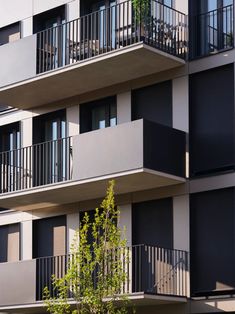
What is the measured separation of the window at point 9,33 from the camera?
3209 centimetres

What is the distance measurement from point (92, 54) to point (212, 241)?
5.72m

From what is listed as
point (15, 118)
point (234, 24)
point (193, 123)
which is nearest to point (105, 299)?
point (193, 123)

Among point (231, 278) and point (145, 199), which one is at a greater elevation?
point (145, 199)

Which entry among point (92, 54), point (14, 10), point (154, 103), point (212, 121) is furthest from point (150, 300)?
point (14, 10)

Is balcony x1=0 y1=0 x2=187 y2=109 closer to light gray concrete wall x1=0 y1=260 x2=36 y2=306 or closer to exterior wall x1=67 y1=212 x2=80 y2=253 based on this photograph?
exterior wall x1=67 y1=212 x2=80 y2=253

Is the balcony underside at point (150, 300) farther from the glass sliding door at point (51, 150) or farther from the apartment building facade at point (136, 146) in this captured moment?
the glass sliding door at point (51, 150)

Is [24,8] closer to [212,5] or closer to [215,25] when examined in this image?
[212,5]

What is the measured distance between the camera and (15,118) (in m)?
31.6

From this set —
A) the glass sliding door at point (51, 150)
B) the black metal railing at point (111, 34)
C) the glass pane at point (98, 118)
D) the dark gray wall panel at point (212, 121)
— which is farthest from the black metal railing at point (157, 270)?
the black metal railing at point (111, 34)

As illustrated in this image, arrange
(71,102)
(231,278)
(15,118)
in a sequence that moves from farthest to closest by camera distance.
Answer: (15,118) < (71,102) < (231,278)

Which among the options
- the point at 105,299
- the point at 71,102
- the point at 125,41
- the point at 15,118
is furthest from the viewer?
the point at 15,118

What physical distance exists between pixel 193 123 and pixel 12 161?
20.3ft

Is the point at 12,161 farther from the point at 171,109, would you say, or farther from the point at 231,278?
the point at 231,278

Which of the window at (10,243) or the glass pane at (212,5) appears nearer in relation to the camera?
the glass pane at (212,5)
